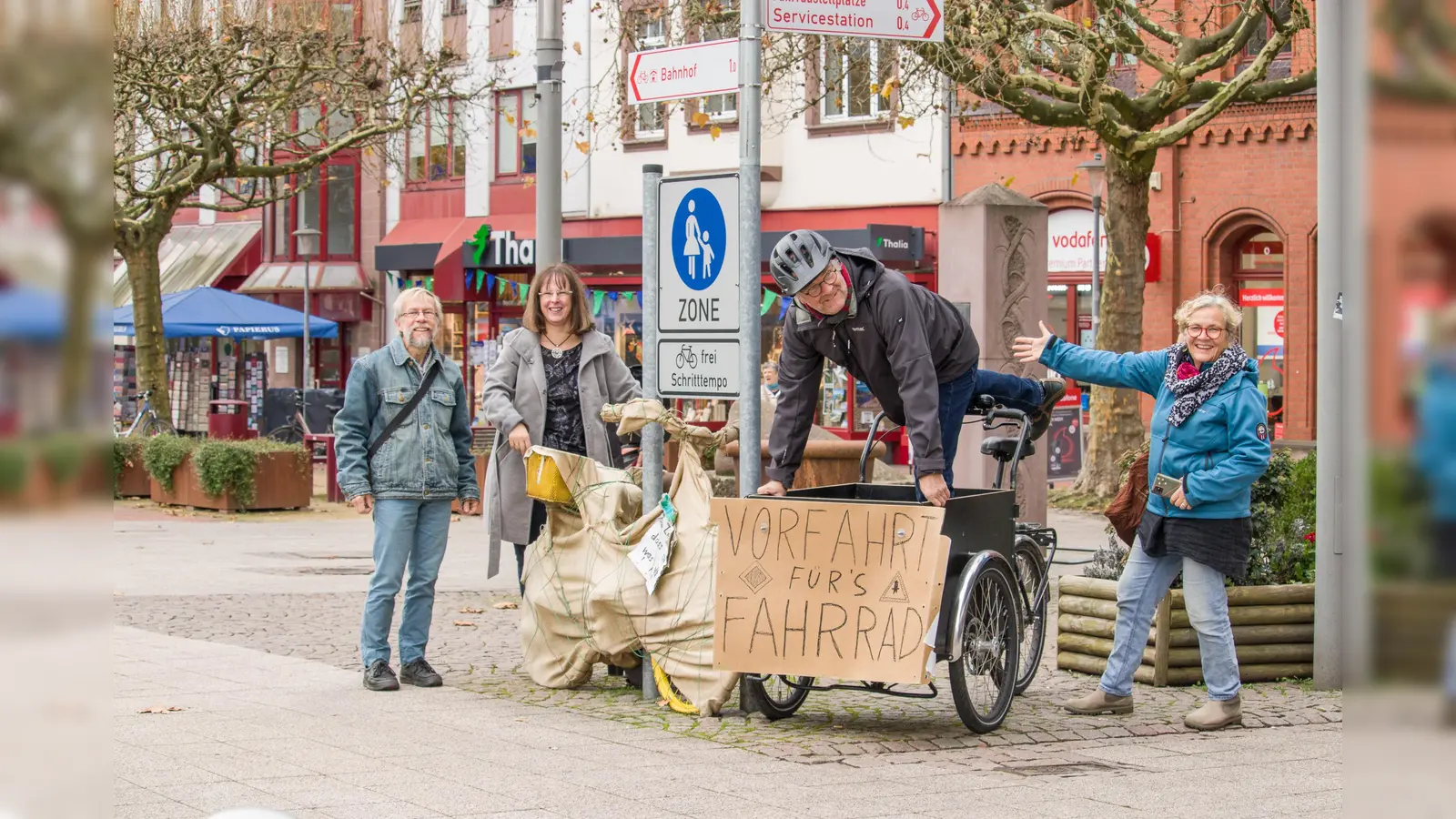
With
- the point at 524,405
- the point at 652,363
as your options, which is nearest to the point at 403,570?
the point at 524,405

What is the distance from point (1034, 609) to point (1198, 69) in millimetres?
10790

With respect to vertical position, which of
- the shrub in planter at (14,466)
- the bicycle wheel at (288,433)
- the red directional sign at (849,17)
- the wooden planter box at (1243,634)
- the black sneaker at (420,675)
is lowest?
the black sneaker at (420,675)

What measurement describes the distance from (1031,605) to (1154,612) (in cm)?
56

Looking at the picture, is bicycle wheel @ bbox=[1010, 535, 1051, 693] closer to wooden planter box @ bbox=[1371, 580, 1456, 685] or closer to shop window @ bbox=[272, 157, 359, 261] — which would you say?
wooden planter box @ bbox=[1371, 580, 1456, 685]

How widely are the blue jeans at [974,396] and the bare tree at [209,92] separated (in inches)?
655

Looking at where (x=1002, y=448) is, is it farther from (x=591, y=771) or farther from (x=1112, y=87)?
(x=1112, y=87)

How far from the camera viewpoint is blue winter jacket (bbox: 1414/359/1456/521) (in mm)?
614

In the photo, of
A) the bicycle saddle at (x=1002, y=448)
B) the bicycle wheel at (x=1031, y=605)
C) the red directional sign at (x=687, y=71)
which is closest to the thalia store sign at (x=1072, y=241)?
the bicycle saddle at (x=1002, y=448)

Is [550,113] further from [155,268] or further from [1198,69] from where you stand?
[155,268]

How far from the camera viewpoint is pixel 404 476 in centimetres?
816

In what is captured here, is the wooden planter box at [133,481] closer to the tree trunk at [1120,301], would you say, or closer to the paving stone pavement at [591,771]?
the tree trunk at [1120,301]

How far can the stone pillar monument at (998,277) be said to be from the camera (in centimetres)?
1391

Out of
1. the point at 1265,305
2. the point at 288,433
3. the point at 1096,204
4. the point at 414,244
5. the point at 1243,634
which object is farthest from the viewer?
the point at 414,244

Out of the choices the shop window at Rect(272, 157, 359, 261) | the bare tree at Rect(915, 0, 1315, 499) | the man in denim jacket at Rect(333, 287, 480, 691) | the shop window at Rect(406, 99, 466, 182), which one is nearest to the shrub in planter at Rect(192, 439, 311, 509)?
the bare tree at Rect(915, 0, 1315, 499)
